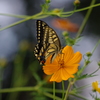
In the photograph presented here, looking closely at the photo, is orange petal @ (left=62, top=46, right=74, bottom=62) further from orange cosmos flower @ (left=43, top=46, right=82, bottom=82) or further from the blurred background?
the blurred background

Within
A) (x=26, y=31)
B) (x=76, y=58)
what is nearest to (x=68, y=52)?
(x=76, y=58)

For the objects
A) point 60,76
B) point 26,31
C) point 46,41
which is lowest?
point 26,31

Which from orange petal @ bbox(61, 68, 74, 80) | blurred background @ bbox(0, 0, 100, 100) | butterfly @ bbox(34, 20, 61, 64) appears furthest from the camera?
blurred background @ bbox(0, 0, 100, 100)

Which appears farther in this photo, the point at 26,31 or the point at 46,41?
the point at 26,31

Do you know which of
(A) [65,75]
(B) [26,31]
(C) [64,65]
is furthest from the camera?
(B) [26,31]

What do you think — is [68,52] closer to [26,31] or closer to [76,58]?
[76,58]

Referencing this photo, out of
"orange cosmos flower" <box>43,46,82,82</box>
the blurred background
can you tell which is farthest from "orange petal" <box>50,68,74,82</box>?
the blurred background

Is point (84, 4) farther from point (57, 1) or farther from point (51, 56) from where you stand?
point (51, 56)

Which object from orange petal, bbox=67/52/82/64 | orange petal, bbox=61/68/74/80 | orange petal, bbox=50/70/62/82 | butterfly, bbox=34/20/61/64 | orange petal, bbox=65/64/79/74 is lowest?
orange petal, bbox=50/70/62/82
